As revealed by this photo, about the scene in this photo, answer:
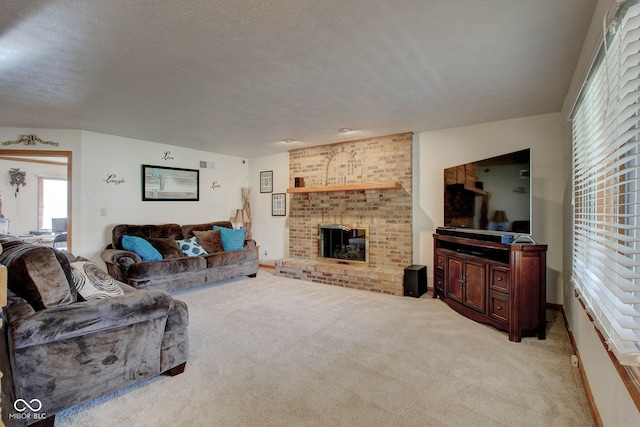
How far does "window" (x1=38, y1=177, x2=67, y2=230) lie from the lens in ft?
24.2

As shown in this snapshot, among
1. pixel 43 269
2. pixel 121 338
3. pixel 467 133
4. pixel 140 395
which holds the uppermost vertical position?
pixel 467 133

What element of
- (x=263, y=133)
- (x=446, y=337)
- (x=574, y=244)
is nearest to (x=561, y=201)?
A: (x=574, y=244)

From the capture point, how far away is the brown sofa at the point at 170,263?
4.13 meters

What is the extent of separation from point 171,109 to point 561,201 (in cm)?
468

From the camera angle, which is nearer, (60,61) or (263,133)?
(60,61)

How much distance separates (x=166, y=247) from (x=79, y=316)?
3.00 meters

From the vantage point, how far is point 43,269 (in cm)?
175

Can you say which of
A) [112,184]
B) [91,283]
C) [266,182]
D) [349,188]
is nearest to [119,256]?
[112,184]

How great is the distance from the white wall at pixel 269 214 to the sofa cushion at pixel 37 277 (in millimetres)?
4416

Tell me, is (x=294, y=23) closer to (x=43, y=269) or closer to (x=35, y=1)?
(x=35, y=1)

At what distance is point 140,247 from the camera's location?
4344mm

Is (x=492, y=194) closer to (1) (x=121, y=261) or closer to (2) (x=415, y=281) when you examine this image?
(2) (x=415, y=281)

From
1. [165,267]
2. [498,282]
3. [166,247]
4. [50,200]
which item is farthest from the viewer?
[50,200]

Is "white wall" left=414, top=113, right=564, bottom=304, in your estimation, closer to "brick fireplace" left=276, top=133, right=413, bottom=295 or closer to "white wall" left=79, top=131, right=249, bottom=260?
"brick fireplace" left=276, top=133, right=413, bottom=295
